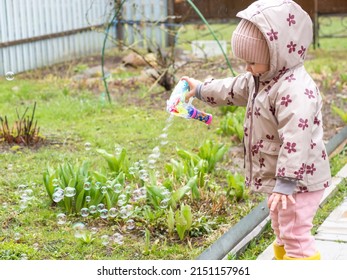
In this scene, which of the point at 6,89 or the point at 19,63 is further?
the point at 19,63

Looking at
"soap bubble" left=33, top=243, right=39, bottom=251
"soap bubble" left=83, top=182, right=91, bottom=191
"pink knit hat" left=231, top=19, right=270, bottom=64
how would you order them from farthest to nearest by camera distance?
1. "soap bubble" left=83, top=182, right=91, bottom=191
2. "soap bubble" left=33, top=243, right=39, bottom=251
3. "pink knit hat" left=231, top=19, right=270, bottom=64

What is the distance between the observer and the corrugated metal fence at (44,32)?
33.4ft

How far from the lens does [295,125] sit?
10.8 feet

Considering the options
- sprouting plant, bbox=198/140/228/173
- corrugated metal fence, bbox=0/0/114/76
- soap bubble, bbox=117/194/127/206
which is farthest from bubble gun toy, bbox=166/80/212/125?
corrugated metal fence, bbox=0/0/114/76

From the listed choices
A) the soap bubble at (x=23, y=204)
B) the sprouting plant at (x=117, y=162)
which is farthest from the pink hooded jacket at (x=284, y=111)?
the sprouting plant at (x=117, y=162)

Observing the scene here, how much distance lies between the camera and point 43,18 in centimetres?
1089

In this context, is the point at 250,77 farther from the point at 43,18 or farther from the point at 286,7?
the point at 43,18

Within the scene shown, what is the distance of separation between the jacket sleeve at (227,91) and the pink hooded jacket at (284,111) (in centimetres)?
9

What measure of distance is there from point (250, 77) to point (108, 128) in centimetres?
347

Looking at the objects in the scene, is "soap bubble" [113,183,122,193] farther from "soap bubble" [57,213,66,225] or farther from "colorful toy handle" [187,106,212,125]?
"colorful toy handle" [187,106,212,125]

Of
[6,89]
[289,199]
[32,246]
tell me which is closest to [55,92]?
[6,89]

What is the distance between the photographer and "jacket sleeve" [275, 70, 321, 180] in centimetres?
327

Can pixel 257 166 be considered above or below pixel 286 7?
below

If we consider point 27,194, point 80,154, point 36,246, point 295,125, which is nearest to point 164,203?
point 36,246
